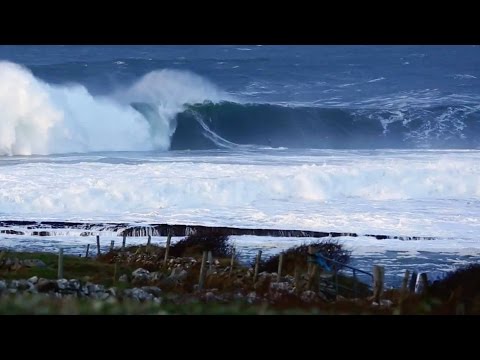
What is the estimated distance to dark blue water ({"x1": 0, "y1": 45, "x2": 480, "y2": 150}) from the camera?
25.2ft

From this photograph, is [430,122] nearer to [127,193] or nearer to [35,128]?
[127,193]

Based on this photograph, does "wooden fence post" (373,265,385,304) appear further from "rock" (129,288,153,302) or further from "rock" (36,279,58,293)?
"rock" (36,279,58,293)

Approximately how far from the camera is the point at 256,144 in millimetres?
9000

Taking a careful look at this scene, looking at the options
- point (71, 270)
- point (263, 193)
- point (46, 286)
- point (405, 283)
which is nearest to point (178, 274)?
point (71, 270)

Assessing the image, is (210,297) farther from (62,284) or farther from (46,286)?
(46,286)

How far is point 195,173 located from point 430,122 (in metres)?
2.62

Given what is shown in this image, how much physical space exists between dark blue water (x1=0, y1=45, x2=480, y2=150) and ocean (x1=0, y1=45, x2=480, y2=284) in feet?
0.07

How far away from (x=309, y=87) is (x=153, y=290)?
3.19 metres

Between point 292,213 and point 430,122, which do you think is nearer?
point 292,213

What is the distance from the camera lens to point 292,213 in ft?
25.2

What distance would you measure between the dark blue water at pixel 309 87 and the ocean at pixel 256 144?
0.07 ft

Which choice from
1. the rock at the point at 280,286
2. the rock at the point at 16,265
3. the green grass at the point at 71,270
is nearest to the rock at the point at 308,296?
the rock at the point at 280,286

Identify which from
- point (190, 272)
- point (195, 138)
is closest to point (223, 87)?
point (195, 138)
